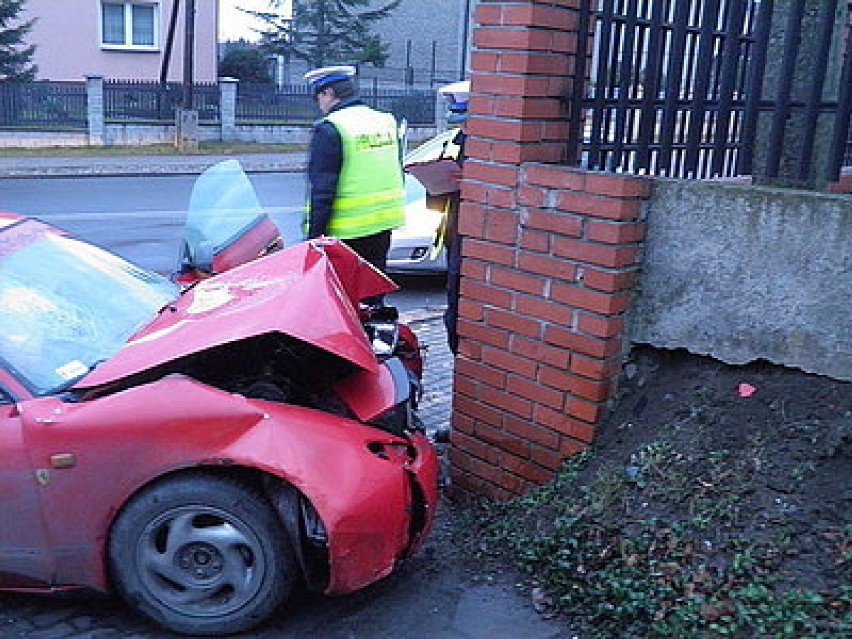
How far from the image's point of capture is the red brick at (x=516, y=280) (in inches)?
150

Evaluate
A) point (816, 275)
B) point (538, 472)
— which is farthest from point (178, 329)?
point (816, 275)

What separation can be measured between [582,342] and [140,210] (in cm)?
1211

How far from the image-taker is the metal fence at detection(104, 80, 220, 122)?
25047 mm

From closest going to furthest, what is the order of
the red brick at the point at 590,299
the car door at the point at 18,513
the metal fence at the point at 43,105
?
the car door at the point at 18,513 → the red brick at the point at 590,299 → the metal fence at the point at 43,105

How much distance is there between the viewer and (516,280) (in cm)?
389

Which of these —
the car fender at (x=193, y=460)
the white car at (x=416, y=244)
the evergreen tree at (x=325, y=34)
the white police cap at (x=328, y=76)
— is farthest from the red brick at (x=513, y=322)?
the evergreen tree at (x=325, y=34)

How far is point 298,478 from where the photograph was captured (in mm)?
3031

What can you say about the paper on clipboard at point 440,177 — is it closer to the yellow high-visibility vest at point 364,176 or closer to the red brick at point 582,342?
the yellow high-visibility vest at point 364,176

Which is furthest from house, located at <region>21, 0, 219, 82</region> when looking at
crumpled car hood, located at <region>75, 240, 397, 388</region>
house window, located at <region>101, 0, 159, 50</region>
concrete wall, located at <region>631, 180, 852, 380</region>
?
concrete wall, located at <region>631, 180, 852, 380</region>

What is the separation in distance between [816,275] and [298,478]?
1.89 metres

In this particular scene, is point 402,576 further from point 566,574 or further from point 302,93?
point 302,93

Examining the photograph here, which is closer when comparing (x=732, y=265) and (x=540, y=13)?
(x=732, y=265)

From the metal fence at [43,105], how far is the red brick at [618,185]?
925 inches

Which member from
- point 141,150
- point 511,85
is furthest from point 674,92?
point 141,150
